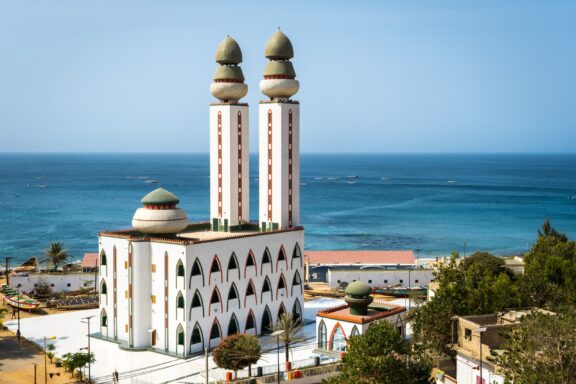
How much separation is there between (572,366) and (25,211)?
14342 cm

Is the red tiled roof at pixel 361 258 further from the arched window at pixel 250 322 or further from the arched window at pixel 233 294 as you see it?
the arched window at pixel 233 294

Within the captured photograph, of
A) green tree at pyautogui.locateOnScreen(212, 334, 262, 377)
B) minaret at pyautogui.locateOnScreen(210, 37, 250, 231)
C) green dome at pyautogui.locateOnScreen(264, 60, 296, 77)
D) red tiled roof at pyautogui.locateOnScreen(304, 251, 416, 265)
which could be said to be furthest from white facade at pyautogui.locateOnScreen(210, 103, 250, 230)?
red tiled roof at pyautogui.locateOnScreen(304, 251, 416, 265)

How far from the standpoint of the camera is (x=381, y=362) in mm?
31391

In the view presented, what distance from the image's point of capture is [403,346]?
33.0 meters

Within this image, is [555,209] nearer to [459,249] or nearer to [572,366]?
[459,249]

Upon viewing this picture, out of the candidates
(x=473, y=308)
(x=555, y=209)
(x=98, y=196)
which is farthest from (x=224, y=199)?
(x=98, y=196)

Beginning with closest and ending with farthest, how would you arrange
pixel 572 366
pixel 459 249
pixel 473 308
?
1. pixel 572 366
2. pixel 473 308
3. pixel 459 249

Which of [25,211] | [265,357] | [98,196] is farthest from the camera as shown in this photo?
[98,196]

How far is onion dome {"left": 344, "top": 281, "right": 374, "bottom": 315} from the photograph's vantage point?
44.4 metres

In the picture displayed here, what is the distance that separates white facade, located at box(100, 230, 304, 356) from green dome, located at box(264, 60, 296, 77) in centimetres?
1189

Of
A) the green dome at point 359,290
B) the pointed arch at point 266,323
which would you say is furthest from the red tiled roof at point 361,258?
the green dome at point 359,290

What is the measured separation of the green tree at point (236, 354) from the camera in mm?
39875

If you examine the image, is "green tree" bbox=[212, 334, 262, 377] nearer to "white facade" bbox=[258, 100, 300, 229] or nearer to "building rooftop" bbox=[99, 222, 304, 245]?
"building rooftop" bbox=[99, 222, 304, 245]

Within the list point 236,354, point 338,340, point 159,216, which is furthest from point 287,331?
point 159,216
